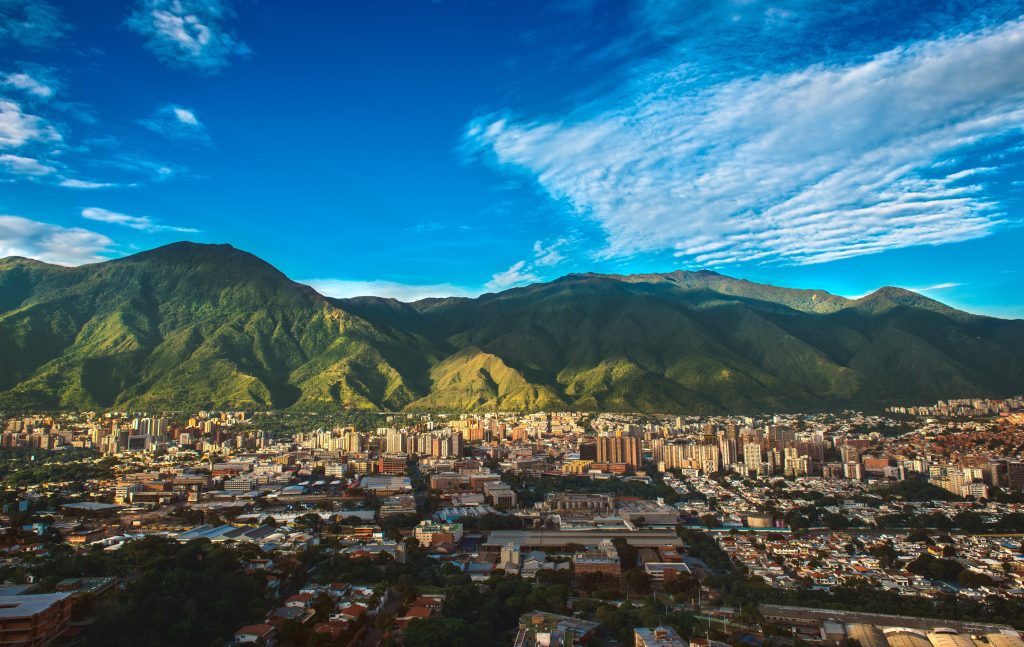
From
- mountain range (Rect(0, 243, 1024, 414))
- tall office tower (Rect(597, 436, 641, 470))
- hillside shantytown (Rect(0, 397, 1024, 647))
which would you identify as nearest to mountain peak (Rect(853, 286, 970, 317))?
mountain range (Rect(0, 243, 1024, 414))

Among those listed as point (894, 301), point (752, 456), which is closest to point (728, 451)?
point (752, 456)

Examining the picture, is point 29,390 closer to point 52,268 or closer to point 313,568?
point 52,268

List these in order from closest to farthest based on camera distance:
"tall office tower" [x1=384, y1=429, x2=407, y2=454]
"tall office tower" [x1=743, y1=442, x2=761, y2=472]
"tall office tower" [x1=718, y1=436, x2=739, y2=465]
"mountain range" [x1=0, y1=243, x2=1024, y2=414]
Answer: "tall office tower" [x1=743, y1=442, x2=761, y2=472], "tall office tower" [x1=718, y1=436, x2=739, y2=465], "tall office tower" [x1=384, y1=429, x2=407, y2=454], "mountain range" [x1=0, y1=243, x2=1024, y2=414]

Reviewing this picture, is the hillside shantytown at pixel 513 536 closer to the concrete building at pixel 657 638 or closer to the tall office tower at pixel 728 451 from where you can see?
the concrete building at pixel 657 638

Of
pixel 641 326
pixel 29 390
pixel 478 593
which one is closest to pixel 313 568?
pixel 478 593

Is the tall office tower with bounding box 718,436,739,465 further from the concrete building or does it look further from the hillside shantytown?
the concrete building

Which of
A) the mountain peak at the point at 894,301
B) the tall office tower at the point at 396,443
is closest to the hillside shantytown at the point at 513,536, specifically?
the tall office tower at the point at 396,443

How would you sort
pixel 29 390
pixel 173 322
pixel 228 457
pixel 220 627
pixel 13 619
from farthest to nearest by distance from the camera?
pixel 173 322 < pixel 29 390 < pixel 228 457 < pixel 220 627 < pixel 13 619
